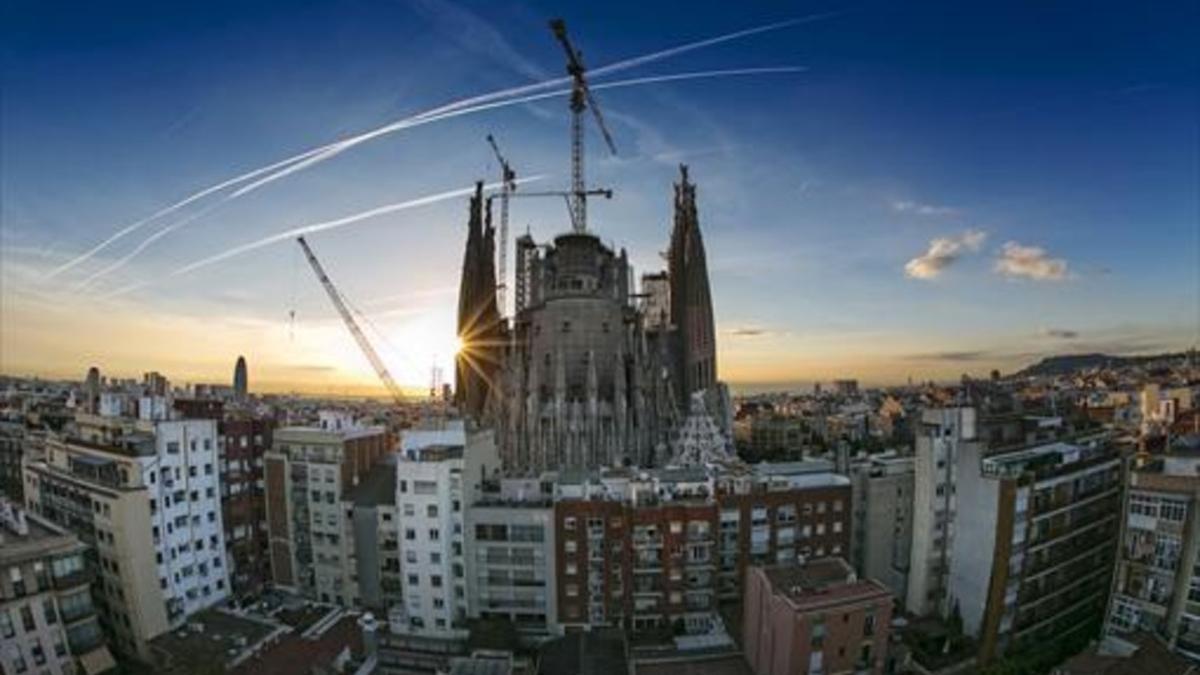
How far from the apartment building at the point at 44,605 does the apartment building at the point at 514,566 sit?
19.3 m

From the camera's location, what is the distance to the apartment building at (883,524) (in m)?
43.9

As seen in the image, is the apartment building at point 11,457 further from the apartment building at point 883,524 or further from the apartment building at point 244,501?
the apartment building at point 883,524

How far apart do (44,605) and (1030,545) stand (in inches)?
2059

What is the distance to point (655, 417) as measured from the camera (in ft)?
237

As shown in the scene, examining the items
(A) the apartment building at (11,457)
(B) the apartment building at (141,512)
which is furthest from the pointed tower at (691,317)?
(A) the apartment building at (11,457)

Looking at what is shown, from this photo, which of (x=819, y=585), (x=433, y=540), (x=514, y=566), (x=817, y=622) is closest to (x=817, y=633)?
(x=817, y=622)

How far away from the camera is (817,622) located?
3139cm

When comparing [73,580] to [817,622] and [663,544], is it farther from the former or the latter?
[817,622]

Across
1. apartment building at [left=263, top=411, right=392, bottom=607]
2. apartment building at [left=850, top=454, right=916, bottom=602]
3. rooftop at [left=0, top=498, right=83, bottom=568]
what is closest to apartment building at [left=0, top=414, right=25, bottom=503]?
apartment building at [left=263, top=411, right=392, bottom=607]

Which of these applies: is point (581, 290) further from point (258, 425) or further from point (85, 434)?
point (85, 434)

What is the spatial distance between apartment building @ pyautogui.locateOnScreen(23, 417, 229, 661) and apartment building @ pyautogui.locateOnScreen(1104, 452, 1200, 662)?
51.7 m

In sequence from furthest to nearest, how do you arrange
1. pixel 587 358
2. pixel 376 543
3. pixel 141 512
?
1. pixel 587 358
2. pixel 376 543
3. pixel 141 512

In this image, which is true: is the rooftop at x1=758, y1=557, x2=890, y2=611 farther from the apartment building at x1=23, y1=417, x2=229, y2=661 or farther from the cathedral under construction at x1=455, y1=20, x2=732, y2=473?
the apartment building at x1=23, y1=417, x2=229, y2=661

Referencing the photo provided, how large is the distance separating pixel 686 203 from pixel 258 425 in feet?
208
